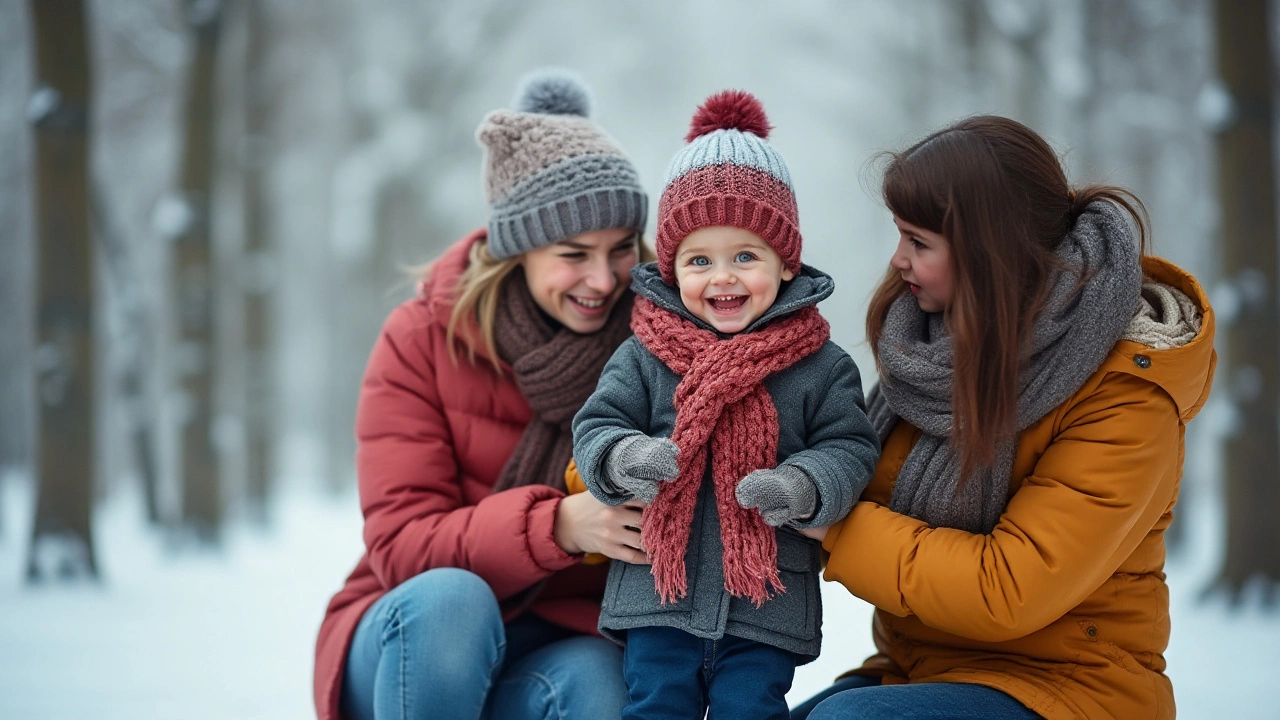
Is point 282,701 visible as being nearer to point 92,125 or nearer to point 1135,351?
point 1135,351

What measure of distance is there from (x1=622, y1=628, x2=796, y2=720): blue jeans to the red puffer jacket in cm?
31

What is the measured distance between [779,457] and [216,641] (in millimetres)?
3663

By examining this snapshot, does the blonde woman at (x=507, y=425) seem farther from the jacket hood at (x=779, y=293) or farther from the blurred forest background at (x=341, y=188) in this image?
the blurred forest background at (x=341, y=188)

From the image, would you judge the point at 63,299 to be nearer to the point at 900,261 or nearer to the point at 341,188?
the point at 341,188

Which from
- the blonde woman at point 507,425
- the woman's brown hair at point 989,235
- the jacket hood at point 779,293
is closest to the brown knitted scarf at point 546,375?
the blonde woman at point 507,425

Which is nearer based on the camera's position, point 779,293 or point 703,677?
point 703,677

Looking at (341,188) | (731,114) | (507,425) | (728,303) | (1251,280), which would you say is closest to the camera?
(728,303)

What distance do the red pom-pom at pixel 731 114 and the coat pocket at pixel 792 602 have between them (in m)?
0.75

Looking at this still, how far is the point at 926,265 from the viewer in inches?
70.0

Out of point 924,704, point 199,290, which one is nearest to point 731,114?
point 924,704

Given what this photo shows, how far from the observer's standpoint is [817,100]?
32.1 feet

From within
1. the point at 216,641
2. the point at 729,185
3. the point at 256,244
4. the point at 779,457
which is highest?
the point at 256,244

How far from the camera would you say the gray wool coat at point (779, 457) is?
171cm

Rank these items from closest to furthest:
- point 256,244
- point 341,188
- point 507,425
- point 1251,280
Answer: point 507,425 → point 1251,280 → point 256,244 → point 341,188
